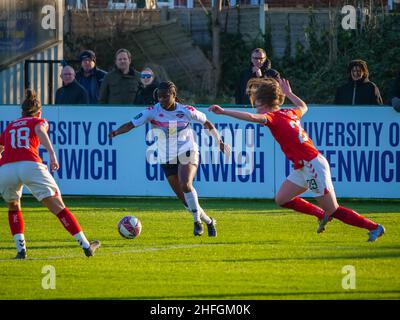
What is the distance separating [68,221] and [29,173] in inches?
26.4

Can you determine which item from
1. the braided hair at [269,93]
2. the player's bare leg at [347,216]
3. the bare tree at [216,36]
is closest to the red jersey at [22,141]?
the braided hair at [269,93]

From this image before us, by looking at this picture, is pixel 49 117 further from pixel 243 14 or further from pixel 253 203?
pixel 243 14

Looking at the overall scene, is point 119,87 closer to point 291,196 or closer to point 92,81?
point 92,81

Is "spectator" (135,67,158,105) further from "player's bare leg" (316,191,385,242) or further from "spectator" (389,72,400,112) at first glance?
"player's bare leg" (316,191,385,242)

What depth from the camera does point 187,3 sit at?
34.6 metres

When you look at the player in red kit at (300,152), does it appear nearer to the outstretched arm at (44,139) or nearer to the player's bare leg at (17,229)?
the outstretched arm at (44,139)

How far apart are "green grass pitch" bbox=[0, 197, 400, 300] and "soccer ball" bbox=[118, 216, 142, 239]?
10 cm

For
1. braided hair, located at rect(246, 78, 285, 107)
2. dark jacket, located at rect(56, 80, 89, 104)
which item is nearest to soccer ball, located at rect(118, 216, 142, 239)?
braided hair, located at rect(246, 78, 285, 107)

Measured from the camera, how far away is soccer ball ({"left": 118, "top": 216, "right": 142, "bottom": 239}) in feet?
44.6

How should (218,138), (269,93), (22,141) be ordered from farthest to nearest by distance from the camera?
(218,138) → (269,93) → (22,141)

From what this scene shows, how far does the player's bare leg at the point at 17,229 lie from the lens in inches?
476

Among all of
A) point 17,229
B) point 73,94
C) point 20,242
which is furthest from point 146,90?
point 20,242

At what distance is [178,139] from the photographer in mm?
14133

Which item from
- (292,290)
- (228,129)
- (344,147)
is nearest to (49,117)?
(228,129)
